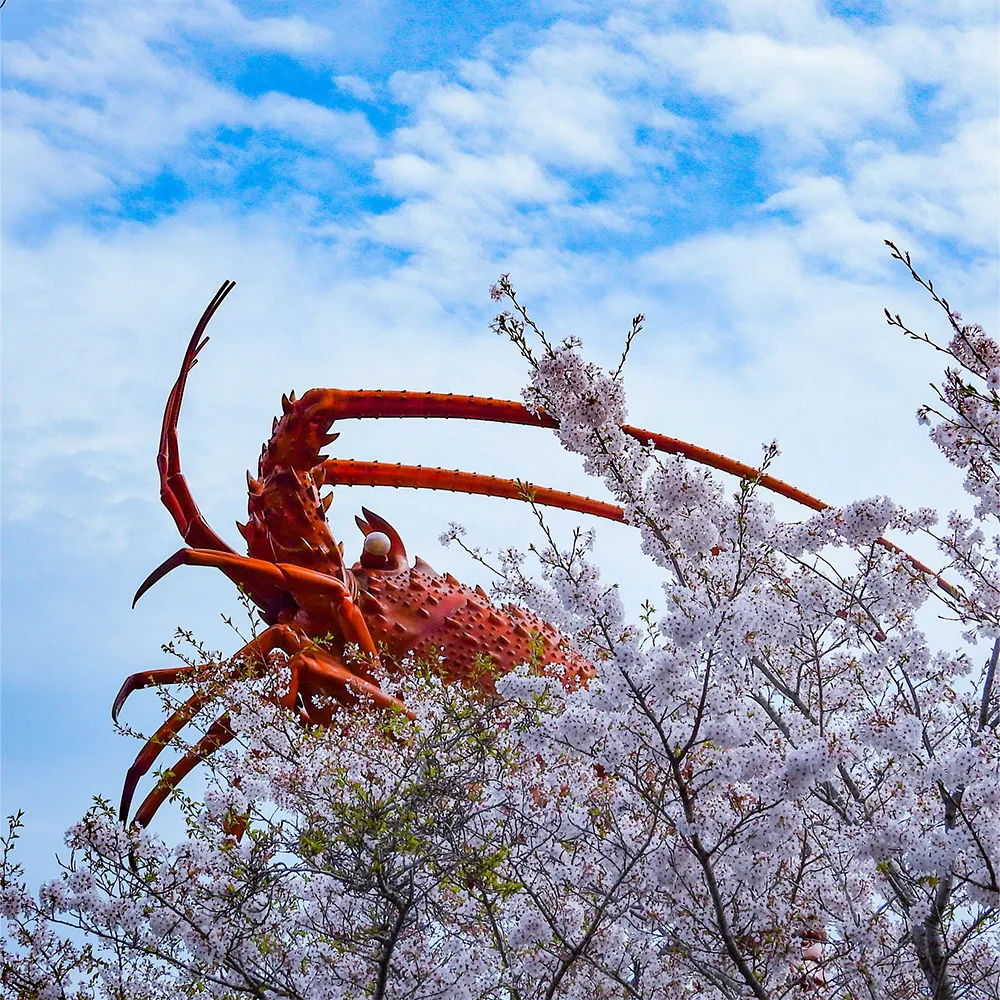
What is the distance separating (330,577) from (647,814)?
3.02 metres

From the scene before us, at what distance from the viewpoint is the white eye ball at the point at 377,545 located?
25.9 feet

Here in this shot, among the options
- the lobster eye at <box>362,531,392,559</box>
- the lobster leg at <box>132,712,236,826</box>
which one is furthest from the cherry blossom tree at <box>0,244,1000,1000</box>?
the lobster eye at <box>362,531,392,559</box>

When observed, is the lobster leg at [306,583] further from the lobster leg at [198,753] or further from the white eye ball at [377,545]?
the lobster leg at [198,753]

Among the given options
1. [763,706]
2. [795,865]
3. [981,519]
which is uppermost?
[981,519]

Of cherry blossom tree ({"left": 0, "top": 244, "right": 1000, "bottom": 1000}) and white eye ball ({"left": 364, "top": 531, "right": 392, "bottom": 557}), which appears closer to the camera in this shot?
cherry blossom tree ({"left": 0, "top": 244, "right": 1000, "bottom": 1000})

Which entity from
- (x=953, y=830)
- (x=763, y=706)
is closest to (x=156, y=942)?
(x=763, y=706)

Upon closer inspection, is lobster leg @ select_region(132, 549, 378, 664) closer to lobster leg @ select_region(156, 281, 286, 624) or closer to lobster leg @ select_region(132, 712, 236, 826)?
lobster leg @ select_region(156, 281, 286, 624)

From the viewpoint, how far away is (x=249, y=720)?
5551 millimetres

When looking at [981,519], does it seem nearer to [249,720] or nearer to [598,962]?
[598,962]

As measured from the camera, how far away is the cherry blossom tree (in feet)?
13.0

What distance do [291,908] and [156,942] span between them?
1.77 ft

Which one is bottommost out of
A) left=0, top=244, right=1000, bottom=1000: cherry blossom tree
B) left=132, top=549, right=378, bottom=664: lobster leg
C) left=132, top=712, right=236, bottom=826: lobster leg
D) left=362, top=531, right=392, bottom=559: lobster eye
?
left=0, top=244, right=1000, bottom=1000: cherry blossom tree

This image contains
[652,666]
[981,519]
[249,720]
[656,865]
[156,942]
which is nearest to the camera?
[652,666]

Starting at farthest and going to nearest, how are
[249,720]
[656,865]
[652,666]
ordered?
[249,720], [656,865], [652,666]
